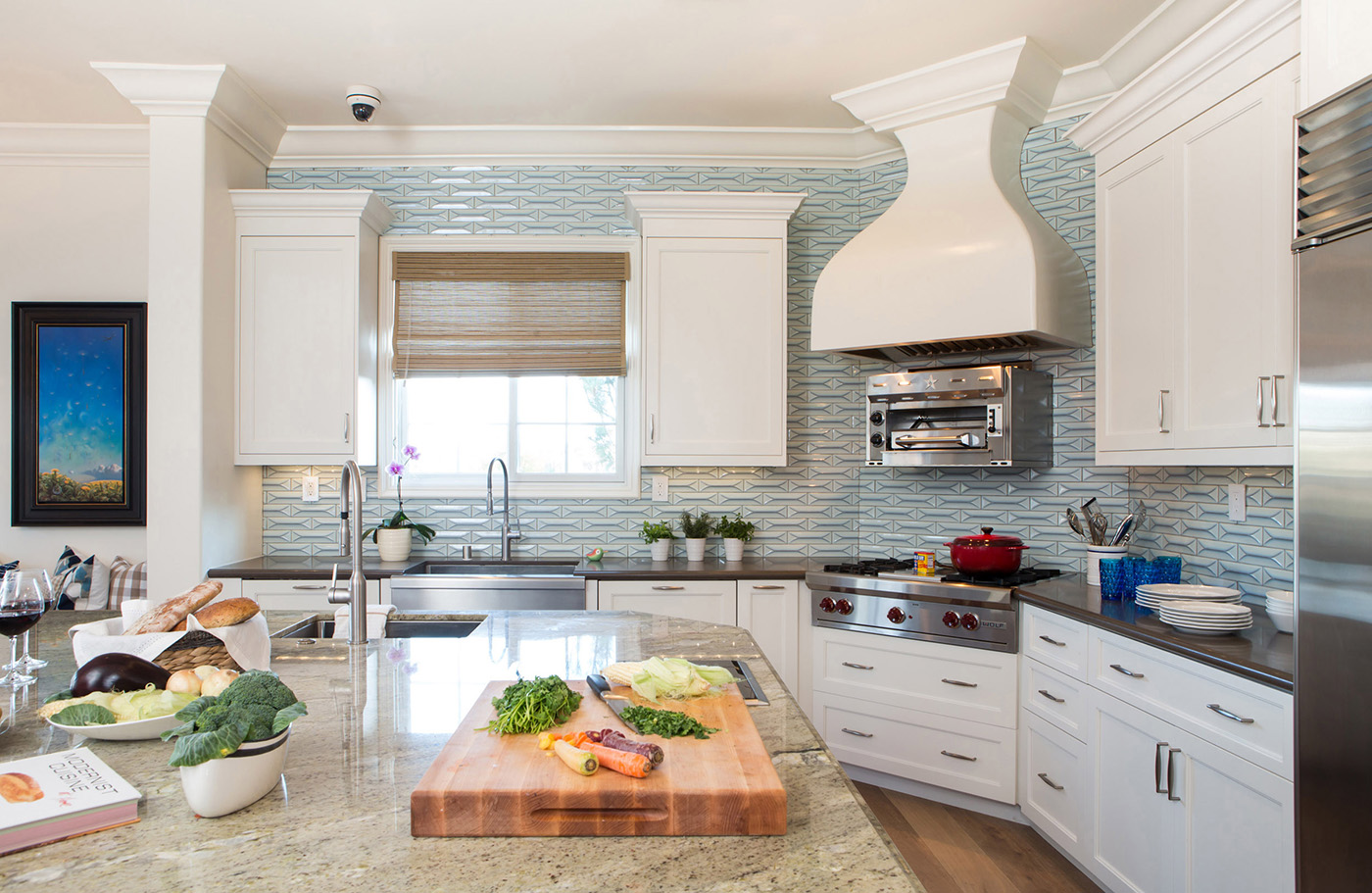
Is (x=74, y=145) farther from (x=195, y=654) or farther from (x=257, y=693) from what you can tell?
(x=257, y=693)

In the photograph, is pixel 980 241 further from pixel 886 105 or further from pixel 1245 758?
pixel 1245 758

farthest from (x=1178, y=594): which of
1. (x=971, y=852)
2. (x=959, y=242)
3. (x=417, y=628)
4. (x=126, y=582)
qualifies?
(x=126, y=582)

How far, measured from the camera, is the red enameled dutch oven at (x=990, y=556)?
10.1 ft

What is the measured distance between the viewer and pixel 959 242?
3.18 m

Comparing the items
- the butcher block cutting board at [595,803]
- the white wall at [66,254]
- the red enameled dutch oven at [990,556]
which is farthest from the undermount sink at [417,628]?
the white wall at [66,254]

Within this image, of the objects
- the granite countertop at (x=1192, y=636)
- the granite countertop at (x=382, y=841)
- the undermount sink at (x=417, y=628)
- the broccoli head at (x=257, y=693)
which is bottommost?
the undermount sink at (x=417, y=628)

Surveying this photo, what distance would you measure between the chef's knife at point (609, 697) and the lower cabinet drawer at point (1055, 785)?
181 centimetres

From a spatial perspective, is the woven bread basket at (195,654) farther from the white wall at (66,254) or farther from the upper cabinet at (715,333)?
the white wall at (66,254)

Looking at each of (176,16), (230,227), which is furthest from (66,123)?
(176,16)

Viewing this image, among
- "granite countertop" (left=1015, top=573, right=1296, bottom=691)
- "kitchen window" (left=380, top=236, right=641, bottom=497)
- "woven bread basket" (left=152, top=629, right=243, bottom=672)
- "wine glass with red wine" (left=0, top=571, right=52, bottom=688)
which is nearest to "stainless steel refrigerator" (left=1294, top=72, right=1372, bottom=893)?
"granite countertop" (left=1015, top=573, right=1296, bottom=691)

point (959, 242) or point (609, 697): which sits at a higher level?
point (959, 242)

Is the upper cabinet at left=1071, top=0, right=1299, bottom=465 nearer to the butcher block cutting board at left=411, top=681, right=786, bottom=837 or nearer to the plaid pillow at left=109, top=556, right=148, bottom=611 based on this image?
the butcher block cutting board at left=411, top=681, right=786, bottom=837

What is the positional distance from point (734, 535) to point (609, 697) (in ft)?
8.18

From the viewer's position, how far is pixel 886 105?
350cm
